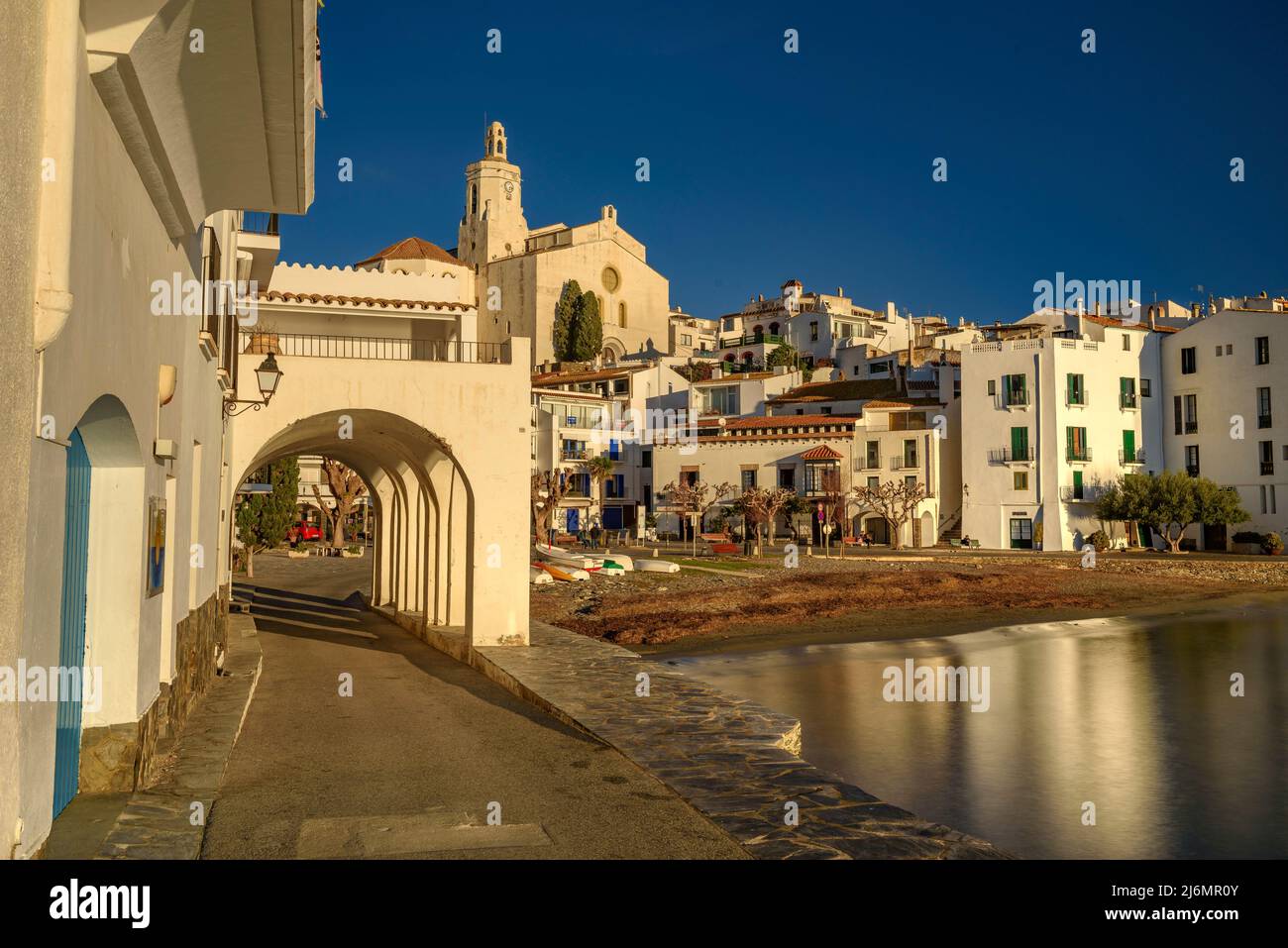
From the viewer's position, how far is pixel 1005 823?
1054 centimetres

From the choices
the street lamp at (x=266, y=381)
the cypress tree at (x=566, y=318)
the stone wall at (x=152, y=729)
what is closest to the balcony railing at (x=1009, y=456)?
the cypress tree at (x=566, y=318)

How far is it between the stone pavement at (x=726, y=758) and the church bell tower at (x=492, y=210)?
92467 millimetres

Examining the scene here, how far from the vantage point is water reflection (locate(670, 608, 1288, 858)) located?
34.6 feet

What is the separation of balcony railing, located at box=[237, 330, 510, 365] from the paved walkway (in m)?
5.08

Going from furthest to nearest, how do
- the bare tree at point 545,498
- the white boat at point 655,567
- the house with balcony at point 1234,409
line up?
the house with balcony at point 1234,409 < the bare tree at point 545,498 < the white boat at point 655,567

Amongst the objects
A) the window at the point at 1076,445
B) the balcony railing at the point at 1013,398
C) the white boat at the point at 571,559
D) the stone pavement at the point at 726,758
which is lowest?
the stone pavement at the point at 726,758

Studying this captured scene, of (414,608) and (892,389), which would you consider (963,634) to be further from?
(892,389)

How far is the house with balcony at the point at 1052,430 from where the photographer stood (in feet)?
187

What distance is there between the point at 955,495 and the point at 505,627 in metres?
49.1

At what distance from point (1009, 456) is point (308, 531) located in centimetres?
4093

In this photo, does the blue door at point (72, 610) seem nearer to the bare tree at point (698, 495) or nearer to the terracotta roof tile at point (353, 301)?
the terracotta roof tile at point (353, 301)

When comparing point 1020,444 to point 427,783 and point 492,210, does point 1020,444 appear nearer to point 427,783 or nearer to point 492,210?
point 427,783

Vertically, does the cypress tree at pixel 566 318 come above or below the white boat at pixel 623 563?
above
